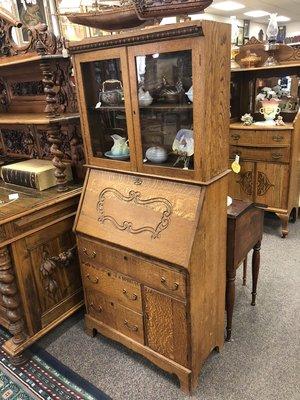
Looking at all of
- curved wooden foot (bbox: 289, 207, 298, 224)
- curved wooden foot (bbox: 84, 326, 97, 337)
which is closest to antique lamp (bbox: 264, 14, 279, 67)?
curved wooden foot (bbox: 289, 207, 298, 224)

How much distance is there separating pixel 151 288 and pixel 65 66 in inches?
54.8

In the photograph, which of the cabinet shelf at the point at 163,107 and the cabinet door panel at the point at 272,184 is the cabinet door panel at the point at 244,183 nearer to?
the cabinet door panel at the point at 272,184

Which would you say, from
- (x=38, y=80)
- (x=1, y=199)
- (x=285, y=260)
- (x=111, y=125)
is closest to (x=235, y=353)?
(x=285, y=260)

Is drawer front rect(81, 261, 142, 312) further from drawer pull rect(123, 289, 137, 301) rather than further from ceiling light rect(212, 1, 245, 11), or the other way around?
ceiling light rect(212, 1, 245, 11)

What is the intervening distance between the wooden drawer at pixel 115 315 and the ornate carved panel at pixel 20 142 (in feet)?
3.89

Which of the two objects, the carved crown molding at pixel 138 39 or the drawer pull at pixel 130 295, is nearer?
the carved crown molding at pixel 138 39

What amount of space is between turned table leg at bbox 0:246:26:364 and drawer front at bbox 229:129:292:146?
7.69ft

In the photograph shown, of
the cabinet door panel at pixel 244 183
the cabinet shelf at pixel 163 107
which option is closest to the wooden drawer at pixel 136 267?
the cabinet shelf at pixel 163 107

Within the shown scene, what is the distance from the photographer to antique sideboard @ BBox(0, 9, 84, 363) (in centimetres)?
178

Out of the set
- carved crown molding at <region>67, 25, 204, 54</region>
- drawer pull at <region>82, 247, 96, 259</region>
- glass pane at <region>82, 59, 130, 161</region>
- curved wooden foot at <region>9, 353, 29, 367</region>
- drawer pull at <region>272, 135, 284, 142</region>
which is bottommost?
curved wooden foot at <region>9, 353, 29, 367</region>

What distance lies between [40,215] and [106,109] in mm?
688

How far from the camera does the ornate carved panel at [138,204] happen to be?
154 cm

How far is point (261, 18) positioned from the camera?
995cm

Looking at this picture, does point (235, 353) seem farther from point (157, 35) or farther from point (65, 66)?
point (65, 66)
